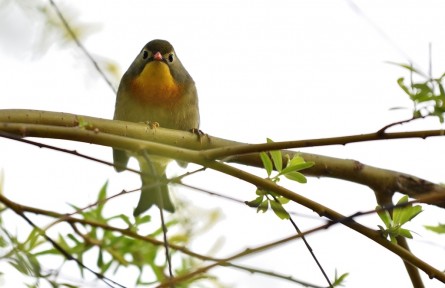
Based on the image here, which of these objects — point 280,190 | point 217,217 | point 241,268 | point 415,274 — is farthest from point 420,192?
point 241,268

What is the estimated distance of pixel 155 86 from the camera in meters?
4.92

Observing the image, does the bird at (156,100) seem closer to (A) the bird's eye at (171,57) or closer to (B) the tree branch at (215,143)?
(A) the bird's eye at (171,57)

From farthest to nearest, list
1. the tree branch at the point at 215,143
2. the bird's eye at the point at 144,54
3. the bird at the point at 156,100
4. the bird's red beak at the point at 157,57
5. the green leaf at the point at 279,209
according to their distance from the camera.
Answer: the bird's eye at the point at 144,54 → the bird's red beak at the point at 157,57 → the bird at the point at 156,100 → the green leaf at the point at 279,209 → the tree branch at the point at 215,143

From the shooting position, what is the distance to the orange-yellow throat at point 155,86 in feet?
16.0

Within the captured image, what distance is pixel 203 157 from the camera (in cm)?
248

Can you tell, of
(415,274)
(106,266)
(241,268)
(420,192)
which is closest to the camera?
(241,268)

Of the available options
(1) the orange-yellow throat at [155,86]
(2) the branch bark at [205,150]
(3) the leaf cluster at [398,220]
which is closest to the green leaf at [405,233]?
(3) the leaf cluster at [398,220]

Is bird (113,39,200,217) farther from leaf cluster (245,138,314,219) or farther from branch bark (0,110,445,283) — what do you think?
leaf cluster (245,138,314,219)

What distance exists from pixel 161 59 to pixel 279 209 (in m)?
2.66

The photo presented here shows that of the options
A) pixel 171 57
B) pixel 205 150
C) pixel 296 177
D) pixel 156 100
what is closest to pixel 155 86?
pixel 156 100

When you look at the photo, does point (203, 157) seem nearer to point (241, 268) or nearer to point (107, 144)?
point (107, 144)

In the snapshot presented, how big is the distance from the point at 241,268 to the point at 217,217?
1.22m

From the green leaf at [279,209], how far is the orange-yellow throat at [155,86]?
92.4 inches

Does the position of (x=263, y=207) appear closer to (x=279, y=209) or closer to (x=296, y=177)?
(x=279, y=209)
